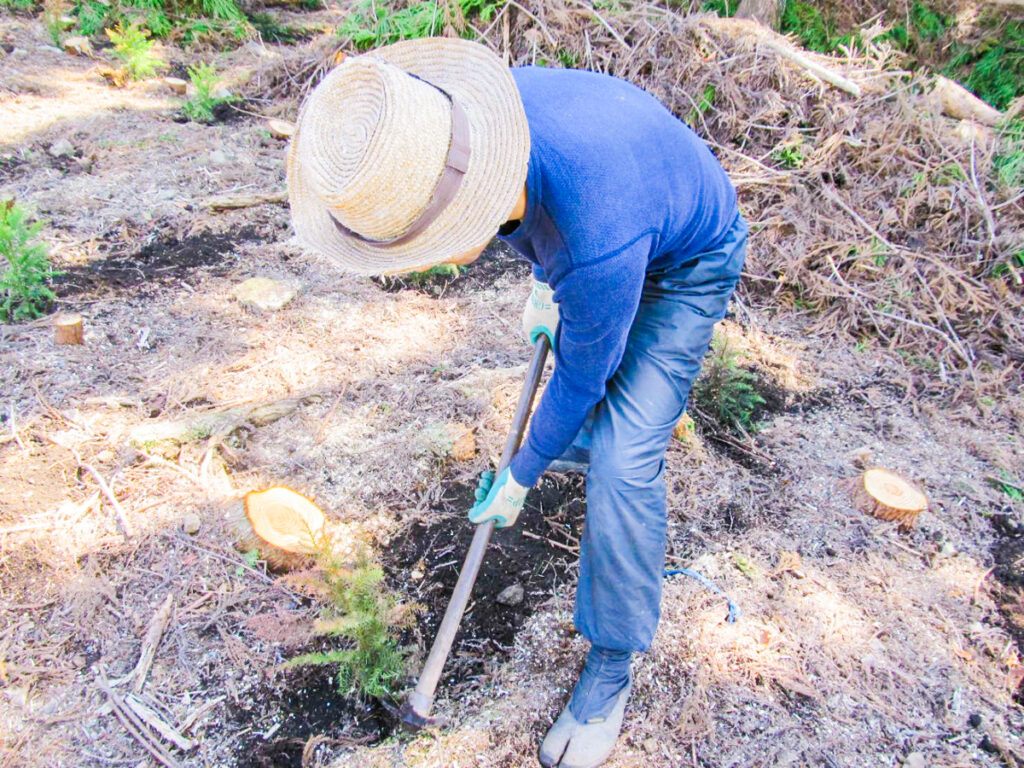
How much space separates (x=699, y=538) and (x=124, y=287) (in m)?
3.09

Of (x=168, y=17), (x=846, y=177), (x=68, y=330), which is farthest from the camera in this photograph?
(x=168, y=17)

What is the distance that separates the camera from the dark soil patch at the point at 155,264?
130 inches

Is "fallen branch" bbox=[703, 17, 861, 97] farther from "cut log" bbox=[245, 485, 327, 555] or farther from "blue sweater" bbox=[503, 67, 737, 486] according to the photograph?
"cut log" bbox=[245, 485, 327, 555]

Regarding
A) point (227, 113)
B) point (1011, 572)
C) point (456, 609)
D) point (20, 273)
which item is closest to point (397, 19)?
point (227, 113)

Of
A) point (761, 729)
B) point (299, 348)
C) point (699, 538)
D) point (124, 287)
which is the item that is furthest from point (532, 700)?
point (124, 287)

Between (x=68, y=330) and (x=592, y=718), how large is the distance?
272cm

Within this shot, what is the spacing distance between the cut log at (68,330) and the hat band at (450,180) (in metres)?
2.26

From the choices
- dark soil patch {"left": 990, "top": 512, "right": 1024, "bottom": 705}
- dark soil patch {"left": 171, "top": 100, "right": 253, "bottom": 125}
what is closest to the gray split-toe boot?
dark soil patch {"left": 990, "top": 512, "right": 1024, "bottom": 705}

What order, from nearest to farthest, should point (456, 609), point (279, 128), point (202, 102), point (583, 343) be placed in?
point (583, 343)
point (456, 609)
point (279, 128)
point (202, 102)

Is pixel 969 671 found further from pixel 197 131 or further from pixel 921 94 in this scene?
pixel 197 131

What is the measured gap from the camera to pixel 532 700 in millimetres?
2008

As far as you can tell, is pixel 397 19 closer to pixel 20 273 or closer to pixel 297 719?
pixel 20 273

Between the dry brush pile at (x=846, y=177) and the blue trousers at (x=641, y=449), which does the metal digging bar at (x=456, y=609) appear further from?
the dry brush pile at (x=846, y=177)

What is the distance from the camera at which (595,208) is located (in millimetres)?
1419
